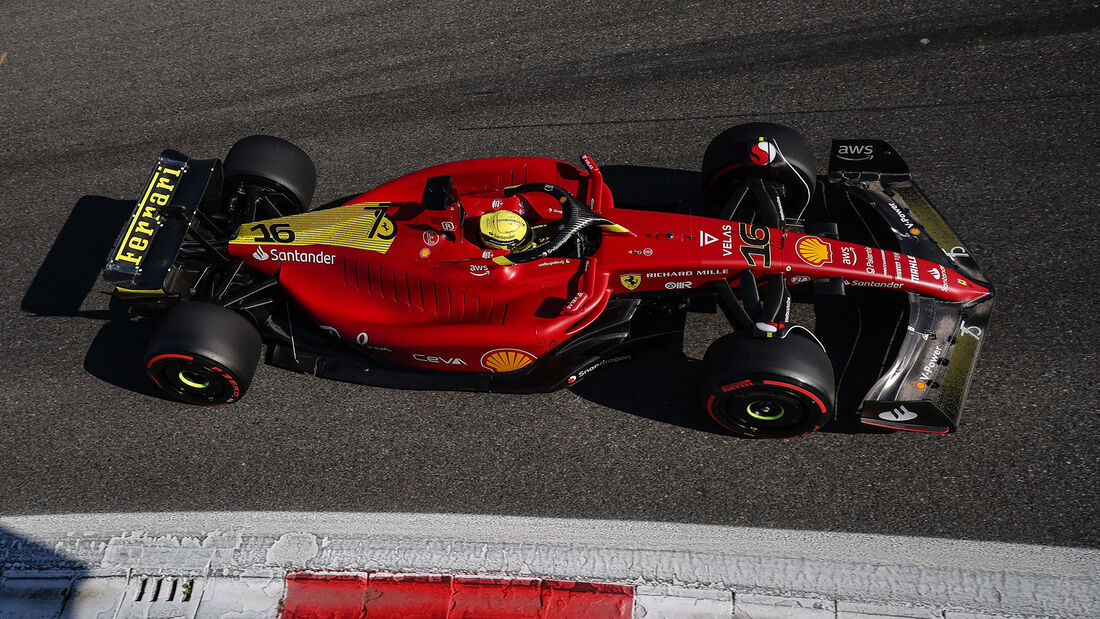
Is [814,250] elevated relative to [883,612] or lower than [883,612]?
elevated

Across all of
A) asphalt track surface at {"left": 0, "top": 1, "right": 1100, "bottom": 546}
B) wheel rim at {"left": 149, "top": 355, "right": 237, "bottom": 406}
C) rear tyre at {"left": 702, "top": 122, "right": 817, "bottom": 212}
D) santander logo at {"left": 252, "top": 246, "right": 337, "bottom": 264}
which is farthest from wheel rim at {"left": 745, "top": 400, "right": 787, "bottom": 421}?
wheel rim at {"left": 149, "top": 355, "right": 237, "bottom": 406}

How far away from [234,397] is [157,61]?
4927 millimetres

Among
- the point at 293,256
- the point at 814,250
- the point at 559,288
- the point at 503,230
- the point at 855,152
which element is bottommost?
the point at 559,288

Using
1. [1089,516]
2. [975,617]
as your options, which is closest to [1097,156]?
[1089,516]

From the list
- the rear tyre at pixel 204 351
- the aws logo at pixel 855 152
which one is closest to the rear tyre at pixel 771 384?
the aws logo at pixel 855 152

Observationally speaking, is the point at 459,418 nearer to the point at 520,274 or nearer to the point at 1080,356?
the point at 520,274

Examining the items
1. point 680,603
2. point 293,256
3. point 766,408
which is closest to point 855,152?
point 766,408

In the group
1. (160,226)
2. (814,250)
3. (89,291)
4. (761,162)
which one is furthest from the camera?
(89,291)

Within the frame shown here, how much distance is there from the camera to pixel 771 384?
17.1 ft

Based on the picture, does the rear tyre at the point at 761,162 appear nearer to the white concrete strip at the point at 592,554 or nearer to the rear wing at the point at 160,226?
the white concrete strip at the point at 592,554

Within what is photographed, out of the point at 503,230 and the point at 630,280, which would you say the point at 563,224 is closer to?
the point at 503,230

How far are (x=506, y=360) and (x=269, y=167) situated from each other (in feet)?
8.73

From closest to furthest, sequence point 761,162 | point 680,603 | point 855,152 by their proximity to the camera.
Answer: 1. point 680,603
2. point 761,162
3. point 855,152

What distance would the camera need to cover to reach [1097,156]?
283 inches
